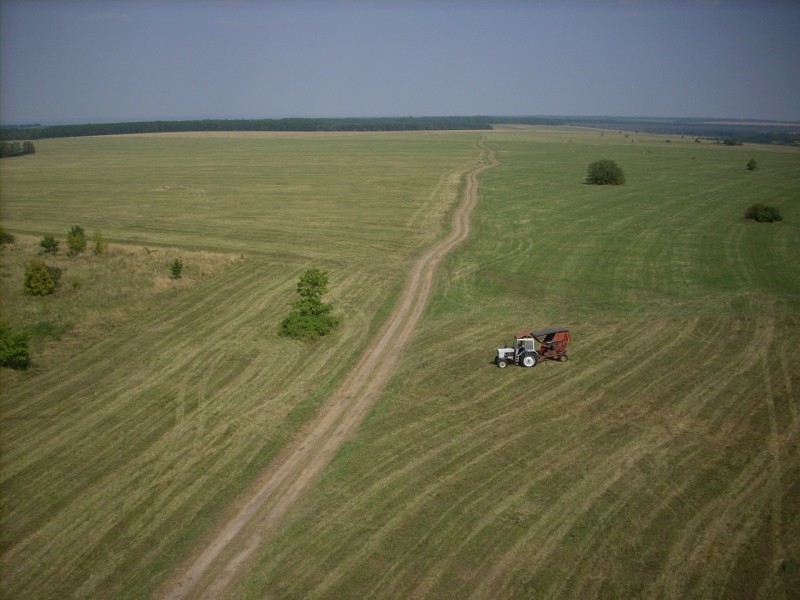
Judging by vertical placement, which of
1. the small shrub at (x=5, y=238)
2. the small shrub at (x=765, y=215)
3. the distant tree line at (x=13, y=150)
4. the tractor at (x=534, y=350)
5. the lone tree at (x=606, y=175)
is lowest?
the tractor at (x=534, y=350)

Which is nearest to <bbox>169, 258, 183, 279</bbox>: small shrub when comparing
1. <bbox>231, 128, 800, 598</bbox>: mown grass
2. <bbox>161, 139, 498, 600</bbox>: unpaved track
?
<bbox>161, 139, 498, 600</bbox>: unpaved track

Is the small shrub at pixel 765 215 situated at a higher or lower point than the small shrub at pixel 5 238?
higher

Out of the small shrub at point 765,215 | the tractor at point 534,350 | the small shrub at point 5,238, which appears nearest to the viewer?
the tractor at point 534,350

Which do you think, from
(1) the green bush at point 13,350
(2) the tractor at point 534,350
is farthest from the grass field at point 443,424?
(1) the green bush at point 13,350

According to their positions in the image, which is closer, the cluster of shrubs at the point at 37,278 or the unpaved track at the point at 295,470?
the unpaved track at the point at 295,470

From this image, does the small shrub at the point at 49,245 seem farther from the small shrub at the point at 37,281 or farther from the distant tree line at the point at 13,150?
the distant tree line at the point at 13,150

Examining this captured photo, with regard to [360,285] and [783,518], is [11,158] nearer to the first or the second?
[360,285]

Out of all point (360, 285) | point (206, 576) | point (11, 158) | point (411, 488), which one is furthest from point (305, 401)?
point (11, 158)

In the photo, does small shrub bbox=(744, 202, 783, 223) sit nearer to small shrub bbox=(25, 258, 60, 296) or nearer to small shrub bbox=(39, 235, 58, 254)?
small shrub bbox=(25, 258, 60, 296)
